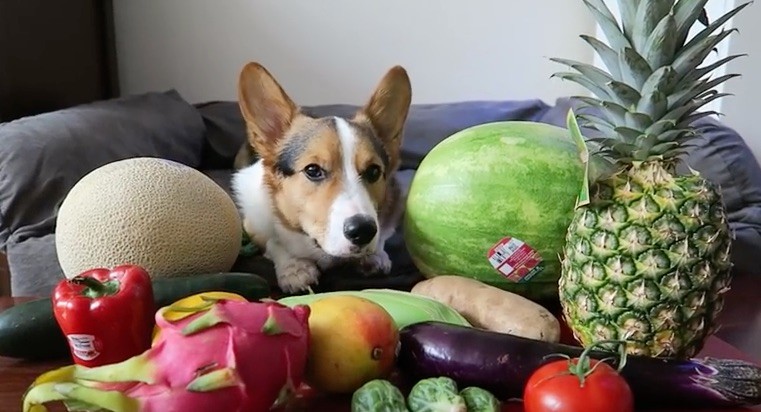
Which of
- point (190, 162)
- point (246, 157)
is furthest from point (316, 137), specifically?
point (190, 162)

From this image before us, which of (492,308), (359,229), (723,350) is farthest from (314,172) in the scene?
(723,350)

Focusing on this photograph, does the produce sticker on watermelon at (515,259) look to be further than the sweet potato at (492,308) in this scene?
Yes

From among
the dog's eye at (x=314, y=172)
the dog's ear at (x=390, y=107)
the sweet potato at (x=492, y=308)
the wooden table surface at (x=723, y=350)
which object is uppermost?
the dog's ear at (x=390, y=107)

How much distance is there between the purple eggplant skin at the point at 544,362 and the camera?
77cm

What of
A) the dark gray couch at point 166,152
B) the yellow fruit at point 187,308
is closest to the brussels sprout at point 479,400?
the yellow fruit at point 187,308

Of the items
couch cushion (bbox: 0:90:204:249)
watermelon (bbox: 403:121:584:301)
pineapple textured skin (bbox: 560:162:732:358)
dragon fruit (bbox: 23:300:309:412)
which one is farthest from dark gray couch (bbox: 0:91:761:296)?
dragon fruit (bbox: 23:300:309:412)

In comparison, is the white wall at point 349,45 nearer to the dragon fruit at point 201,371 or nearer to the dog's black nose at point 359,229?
the dog's black nose at point 359,229

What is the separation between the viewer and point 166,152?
2078 millimetres

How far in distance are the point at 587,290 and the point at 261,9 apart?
2063mm

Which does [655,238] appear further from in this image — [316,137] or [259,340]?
[316,137]

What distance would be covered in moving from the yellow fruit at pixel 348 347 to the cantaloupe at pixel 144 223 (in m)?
0.33

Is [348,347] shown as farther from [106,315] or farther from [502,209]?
[502,209]

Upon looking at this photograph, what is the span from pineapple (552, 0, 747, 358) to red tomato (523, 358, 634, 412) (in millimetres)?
147

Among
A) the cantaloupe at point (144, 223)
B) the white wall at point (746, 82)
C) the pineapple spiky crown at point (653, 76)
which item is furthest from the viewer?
the white wall at point (746, 82)
